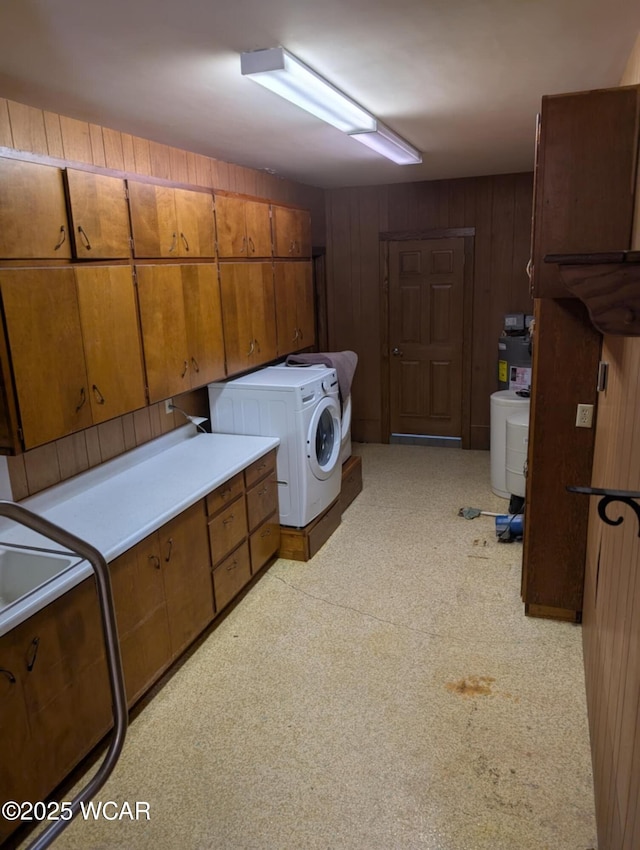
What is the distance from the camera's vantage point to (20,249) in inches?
86.7

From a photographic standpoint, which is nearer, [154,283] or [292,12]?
[292,12]

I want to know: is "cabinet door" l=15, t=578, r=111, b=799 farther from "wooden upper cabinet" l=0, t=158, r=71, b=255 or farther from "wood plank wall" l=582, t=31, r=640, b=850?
"wood plank wall" l=582, t=31, r=640, b=850

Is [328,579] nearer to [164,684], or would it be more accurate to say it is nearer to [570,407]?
[164,684]

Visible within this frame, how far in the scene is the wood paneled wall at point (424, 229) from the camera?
553cm

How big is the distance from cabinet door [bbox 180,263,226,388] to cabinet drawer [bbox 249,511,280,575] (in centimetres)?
93

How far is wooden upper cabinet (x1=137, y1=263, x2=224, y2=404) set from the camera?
117 inches

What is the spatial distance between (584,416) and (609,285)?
189cm

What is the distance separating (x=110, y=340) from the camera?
8.82 ft

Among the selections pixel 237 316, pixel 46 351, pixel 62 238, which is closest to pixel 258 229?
pixel 237 316

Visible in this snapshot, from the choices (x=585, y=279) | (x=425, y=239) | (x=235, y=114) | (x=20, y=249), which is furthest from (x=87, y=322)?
(x=425, y=239)

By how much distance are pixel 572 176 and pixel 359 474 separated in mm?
2947

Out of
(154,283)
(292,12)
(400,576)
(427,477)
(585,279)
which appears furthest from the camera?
(427,477)

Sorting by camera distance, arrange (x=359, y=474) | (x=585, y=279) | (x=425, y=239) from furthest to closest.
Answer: (x=425, y=239) → (x=359, y=474) → (x=585, y=279)

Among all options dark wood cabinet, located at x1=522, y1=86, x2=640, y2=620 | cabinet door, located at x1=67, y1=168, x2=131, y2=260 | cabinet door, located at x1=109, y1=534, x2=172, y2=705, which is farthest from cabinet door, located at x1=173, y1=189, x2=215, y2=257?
dark wood cabinet, located at x1=522, y1=86, x2=640, y2=620
